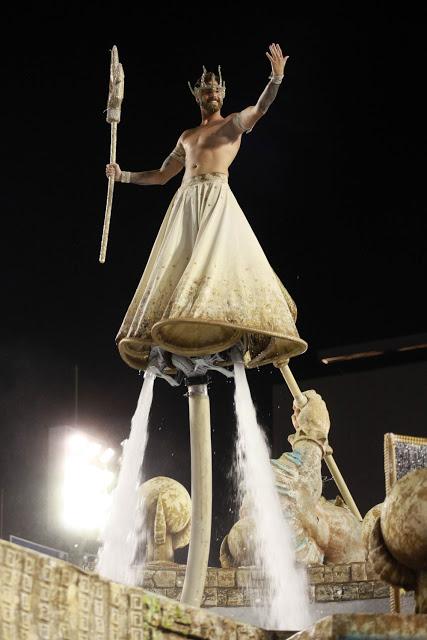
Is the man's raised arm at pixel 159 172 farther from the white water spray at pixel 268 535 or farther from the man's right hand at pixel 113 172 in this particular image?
the white water spray at pixel 268 535

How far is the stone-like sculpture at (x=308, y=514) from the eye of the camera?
5.64m

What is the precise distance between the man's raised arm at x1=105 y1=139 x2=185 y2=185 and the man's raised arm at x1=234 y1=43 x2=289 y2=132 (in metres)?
0.32

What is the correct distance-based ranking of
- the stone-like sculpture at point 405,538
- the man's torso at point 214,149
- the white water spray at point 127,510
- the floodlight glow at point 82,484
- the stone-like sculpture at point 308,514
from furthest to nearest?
the floodlight glow at point 82,484, the stone-like sculpture at point 308,514, the white water spray at point 127,510, the man's torso at point 214,149, the stone-like sculpture at point 405,538

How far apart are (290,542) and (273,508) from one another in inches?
12.1

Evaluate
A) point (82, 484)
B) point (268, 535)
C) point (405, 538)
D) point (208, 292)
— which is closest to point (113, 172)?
point (208, 292)

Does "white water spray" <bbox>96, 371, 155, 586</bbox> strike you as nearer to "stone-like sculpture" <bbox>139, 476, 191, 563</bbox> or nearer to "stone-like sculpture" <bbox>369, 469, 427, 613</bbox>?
"stone-like sculpture" <bbox>139, 476, 191, 563</bbox>

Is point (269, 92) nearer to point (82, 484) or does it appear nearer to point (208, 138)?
point (208, 138)

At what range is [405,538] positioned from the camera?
3.04 metres

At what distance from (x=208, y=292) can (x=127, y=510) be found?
1362 mm

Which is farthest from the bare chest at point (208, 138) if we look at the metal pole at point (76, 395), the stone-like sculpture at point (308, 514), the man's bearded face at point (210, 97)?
the metal pole at point (76, 395)

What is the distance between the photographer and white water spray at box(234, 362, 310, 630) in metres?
4.68

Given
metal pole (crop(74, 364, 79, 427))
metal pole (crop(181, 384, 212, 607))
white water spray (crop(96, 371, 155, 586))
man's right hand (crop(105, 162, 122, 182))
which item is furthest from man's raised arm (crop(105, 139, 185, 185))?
metal pole (crop(74, 364, 79, 427))

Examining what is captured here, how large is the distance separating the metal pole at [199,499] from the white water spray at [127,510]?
27 cm

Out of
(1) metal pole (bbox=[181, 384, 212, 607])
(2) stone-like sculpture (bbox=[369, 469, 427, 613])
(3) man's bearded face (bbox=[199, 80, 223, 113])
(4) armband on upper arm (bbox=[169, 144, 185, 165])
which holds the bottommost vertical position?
(2) stone-like sculpture (bbox=[369, 469, 427, 613])
